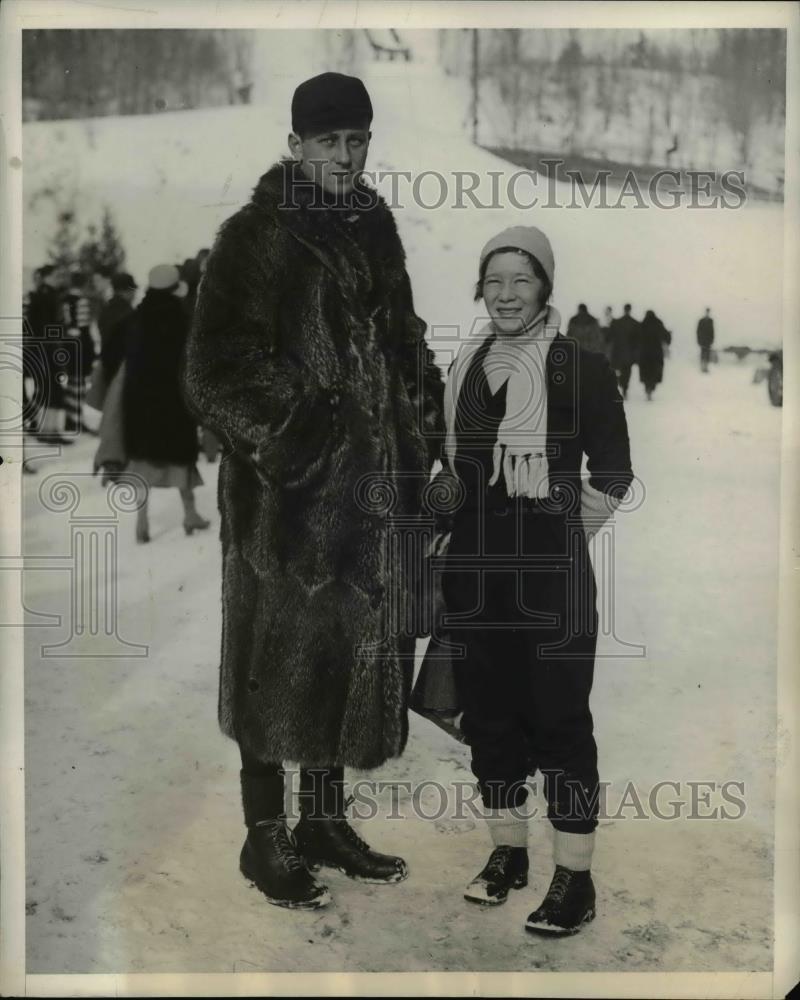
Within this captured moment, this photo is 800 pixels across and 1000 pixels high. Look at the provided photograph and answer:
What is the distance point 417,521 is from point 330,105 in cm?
102

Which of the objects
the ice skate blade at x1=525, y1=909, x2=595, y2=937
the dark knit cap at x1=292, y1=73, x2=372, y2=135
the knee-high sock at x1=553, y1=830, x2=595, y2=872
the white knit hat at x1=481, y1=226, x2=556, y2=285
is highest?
Answer: the dark knit cap at x1=292, y1=73, x2=372, y2=135

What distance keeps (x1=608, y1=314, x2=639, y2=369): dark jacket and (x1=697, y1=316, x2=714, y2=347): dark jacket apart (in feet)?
0.53

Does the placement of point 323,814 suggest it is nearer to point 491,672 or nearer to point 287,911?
point 287,911

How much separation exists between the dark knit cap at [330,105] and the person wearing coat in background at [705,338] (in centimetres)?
95

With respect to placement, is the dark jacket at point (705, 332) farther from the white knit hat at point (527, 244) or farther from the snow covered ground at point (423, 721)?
the white knit hat at point (527, 244)

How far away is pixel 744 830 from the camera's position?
274cm

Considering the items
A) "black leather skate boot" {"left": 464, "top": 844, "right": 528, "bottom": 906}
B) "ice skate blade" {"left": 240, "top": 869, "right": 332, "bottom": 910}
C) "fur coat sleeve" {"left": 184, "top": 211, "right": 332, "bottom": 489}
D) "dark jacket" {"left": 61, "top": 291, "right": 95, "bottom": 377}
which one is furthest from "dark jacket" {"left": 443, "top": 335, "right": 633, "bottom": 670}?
"dark jacket" {"left": 61, "top": 291, "right": 95, "bottom": 377}

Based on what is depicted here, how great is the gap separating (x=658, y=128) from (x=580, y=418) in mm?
744

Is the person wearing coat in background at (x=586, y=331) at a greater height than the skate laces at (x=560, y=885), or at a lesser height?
greater

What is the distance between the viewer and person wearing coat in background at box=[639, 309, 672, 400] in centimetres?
262

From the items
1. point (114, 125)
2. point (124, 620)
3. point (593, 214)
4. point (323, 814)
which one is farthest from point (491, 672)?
point (114, 125)

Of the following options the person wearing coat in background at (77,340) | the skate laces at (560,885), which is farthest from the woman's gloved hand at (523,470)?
the person wearing coat in background at (77,340)

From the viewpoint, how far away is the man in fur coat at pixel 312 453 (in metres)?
2.49

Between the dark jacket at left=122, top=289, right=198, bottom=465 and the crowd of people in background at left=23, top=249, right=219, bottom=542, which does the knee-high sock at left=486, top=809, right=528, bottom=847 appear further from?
the dark jacket at left=122, top=289, right=198, bottom=465
